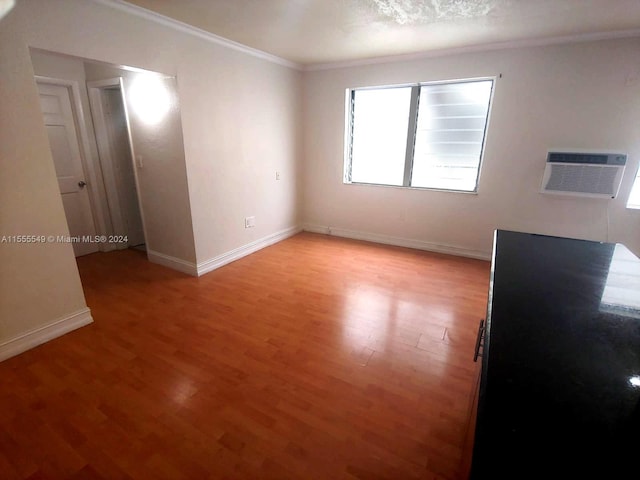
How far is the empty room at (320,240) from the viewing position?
3.91 ft

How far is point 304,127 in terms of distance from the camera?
4.74 m

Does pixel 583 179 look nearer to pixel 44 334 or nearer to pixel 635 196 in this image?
pixel 635 196

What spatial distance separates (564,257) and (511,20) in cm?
227

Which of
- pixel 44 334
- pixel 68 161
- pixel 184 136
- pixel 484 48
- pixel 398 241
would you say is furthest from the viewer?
pixel 398 241

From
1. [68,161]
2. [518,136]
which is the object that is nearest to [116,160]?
[68,161]

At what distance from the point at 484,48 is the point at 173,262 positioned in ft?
14.0

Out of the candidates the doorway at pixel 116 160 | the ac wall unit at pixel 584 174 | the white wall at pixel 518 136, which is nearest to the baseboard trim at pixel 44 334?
the doorway at pixel 116 160

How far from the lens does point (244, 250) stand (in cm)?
398

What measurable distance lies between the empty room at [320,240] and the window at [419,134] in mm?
28

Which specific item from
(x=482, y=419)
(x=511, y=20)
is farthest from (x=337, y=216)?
(x=482, y=419)

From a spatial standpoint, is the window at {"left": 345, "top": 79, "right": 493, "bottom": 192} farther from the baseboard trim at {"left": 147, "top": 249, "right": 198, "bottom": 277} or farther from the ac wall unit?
the baseboard trim at {"left": 147, "top": 249, "right": 198, "bottom": 277}

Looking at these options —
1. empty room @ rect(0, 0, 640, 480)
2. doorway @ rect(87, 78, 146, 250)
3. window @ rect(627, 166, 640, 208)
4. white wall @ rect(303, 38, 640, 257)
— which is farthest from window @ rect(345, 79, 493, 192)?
doorway @ rect(87, 78, 146, 250)

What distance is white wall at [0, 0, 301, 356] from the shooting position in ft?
6.37

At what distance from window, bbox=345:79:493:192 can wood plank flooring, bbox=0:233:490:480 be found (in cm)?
160
